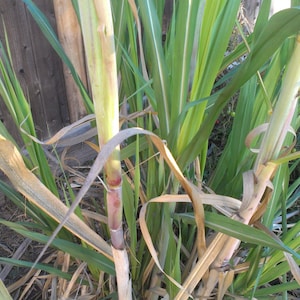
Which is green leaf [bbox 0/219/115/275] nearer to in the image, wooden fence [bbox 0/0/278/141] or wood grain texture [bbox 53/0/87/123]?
wooden fence [bbox 0/0/278/141]

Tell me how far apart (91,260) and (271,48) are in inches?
19.3

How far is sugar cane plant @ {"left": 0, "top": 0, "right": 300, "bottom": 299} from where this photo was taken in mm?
457

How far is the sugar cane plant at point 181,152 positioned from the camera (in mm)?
457

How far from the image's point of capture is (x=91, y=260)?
2.47 feet

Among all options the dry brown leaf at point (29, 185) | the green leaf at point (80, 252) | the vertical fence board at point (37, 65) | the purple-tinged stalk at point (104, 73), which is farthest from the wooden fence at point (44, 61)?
the purple-tinged stalk at point (104, 73)

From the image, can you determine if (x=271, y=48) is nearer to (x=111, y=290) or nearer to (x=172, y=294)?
(x=172, y=294)

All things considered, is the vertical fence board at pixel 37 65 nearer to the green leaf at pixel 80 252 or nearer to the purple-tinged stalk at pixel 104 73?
the green leaf at pixel 80 252

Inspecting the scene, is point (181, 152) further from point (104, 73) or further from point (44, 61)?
point (44, 61)

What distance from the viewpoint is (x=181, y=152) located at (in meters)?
0.67

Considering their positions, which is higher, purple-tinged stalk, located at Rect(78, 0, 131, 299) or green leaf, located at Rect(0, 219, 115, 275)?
purple-tinged stalk, located at Rect(78, 0, 131, 299)

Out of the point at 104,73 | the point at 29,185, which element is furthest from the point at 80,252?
the point at 104,73

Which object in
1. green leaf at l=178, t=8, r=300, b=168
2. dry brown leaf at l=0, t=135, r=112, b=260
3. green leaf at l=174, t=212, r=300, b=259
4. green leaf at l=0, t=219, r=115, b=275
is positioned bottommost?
green leaf at l=0, t=219, r=115, b=275

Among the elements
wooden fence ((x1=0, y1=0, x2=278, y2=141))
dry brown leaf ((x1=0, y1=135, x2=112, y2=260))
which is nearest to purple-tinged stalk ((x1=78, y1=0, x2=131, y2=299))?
dry brown leaf ((x1=0, y1=135, x2=112, y2=260))

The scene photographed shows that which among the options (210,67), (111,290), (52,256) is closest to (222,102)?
(210,67)
